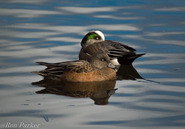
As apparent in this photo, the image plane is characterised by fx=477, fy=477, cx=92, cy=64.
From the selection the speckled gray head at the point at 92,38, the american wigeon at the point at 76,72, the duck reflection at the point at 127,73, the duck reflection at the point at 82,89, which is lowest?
the duck reflection at the point at 82,89

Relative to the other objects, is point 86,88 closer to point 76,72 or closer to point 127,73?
point 76,72

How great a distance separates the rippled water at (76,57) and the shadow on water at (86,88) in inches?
0.7

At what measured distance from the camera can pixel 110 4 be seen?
15969 mm

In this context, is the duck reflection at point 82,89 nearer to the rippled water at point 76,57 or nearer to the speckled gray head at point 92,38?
the rippled water at point 76,57

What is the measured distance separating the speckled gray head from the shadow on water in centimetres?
201

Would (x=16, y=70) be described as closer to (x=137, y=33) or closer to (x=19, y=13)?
(x=137, y=33)

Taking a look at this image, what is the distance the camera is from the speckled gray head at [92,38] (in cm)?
1169

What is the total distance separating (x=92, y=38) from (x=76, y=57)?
883mm

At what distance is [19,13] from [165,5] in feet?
15.5

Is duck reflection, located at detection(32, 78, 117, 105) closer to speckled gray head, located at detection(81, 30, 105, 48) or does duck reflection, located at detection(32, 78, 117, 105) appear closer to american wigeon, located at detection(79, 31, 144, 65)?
american wigeon, located at detection(79, 31, 144, 65)

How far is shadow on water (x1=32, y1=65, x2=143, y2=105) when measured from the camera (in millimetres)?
8297

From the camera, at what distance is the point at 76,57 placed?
11.1 m

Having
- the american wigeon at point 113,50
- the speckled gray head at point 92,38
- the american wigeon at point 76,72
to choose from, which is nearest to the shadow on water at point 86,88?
the american wigeon at point 76,72

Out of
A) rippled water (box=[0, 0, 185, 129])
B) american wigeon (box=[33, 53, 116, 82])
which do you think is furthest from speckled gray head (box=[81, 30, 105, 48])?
american wigeon (box=[33, 53, 116, 82])
